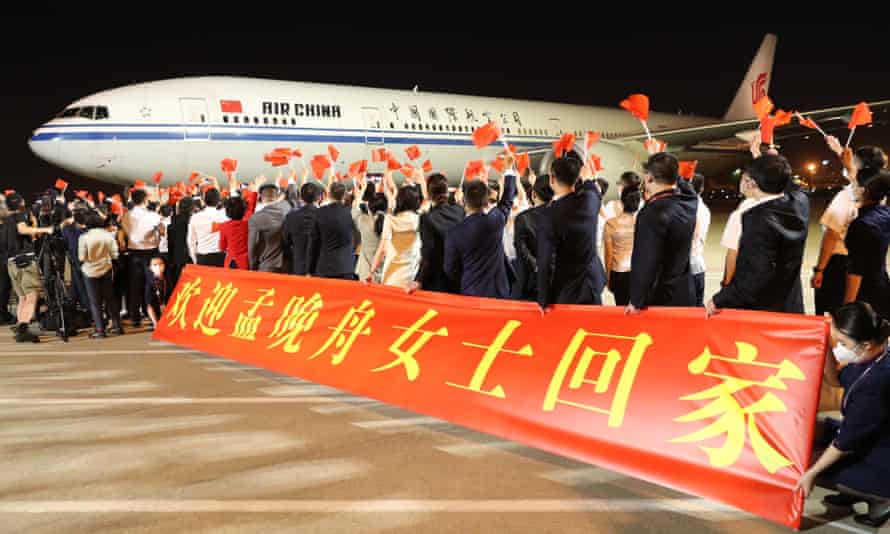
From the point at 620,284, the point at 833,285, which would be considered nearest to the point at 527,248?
the point at 620,284

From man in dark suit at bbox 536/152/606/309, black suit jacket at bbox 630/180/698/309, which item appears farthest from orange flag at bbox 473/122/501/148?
black suit jacket at bbox 630/180/698/309

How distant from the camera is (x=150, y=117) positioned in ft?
55.0

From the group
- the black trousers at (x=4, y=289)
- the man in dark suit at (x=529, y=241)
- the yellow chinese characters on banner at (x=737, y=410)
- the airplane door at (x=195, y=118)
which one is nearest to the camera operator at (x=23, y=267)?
the black trousers at (x=4, y=289)

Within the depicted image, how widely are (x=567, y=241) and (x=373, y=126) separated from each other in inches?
644

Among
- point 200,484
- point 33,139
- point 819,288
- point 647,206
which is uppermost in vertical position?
point 33,139

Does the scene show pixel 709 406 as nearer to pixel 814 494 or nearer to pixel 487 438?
pixel 814 494

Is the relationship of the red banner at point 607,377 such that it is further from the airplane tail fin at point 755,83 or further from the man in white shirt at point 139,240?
the airplane tail fin at point 755,83

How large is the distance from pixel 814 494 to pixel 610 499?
3.46 feet

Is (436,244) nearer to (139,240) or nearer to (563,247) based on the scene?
(563,247)

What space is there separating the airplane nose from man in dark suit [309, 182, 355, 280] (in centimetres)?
1225

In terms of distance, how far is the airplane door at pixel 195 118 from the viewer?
1705cm

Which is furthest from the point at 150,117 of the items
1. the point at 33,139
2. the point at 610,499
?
the point at 610,499

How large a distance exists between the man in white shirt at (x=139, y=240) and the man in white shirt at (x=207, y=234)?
1.95 ft

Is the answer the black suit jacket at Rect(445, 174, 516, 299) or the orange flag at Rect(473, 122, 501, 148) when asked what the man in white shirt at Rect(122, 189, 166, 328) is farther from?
the black suit jacket at Rect(445, 174, 516, 299)
